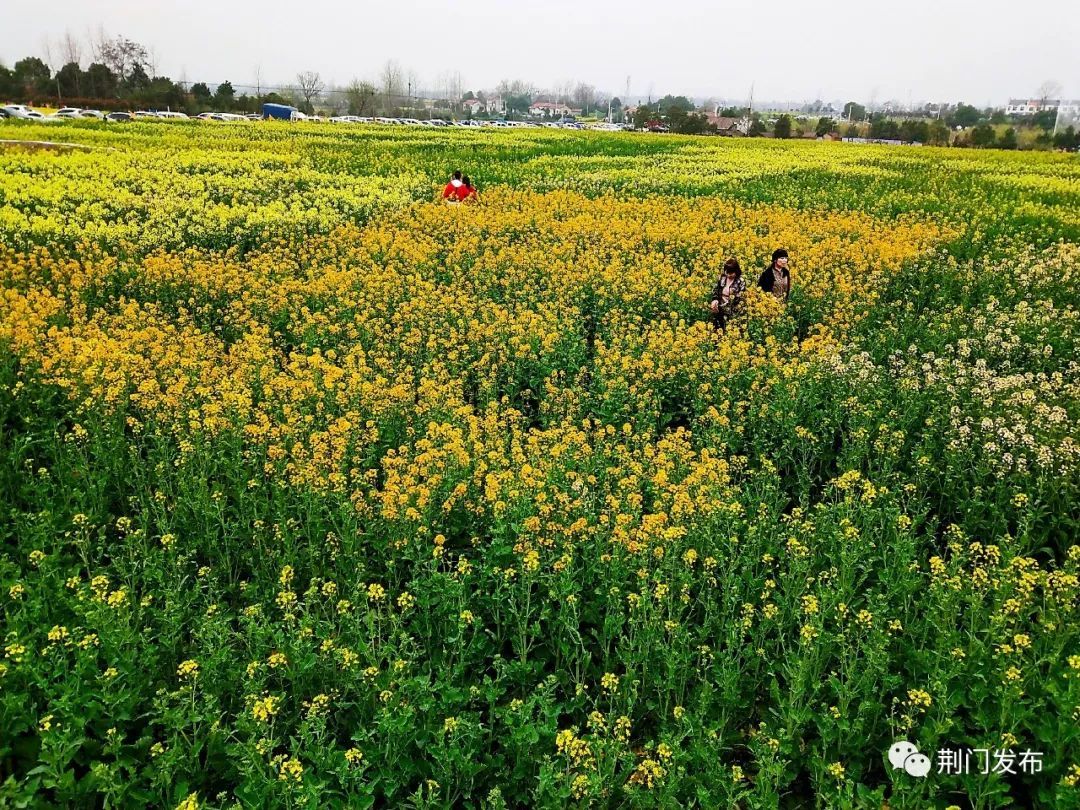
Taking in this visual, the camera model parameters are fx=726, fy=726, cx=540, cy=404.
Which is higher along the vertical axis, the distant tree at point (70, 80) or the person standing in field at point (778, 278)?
the distant tree at point (70, 80)

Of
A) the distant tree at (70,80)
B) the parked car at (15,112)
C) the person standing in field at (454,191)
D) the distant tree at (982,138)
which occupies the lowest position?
the person standing in field at (454,191)

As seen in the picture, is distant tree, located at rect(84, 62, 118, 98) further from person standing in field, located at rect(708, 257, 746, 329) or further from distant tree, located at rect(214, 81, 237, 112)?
person standing in field, located at rect(708, 257, 746, 329)

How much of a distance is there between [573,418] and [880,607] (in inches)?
172

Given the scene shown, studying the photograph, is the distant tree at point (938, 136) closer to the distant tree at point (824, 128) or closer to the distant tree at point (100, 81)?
the distant tree at point (824, 128)

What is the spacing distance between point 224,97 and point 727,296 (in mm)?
86801

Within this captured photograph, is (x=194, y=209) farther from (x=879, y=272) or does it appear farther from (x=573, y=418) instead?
(x=879, y=272)

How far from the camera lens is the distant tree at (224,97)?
80875 mm

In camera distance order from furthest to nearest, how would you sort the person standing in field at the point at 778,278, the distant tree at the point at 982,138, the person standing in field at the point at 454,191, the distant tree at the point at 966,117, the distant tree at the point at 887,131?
the distant tree at the point at 966,117 → the distant tree at the point at 887,131 → the distant tree at the point at 982,138 → the person standing in field at the point at 454,191 → the person standing in field at the point at 778,278

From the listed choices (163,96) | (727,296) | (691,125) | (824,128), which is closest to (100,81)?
(163,96)

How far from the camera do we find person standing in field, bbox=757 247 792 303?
484 inches

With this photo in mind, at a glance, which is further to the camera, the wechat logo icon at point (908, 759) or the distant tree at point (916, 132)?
the distant tree at point (916, 132)

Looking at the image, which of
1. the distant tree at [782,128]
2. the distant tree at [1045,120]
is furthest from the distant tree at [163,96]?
the distant tree at [1045,120]

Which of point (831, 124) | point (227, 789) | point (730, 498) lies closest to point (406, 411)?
point (730, 498)

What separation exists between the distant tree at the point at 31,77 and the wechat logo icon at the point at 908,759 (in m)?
93.3
